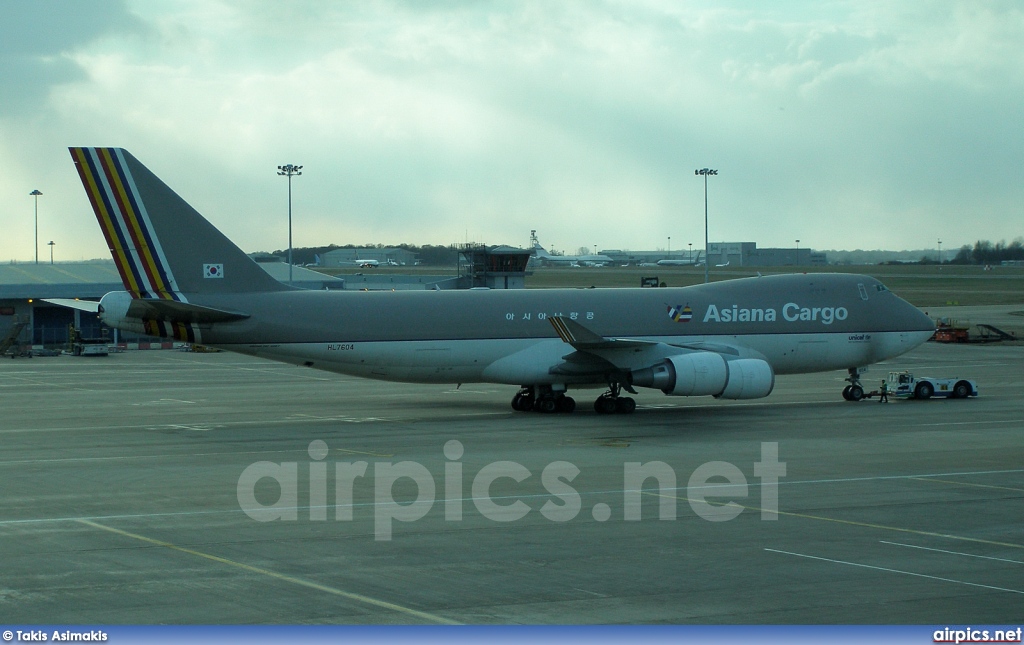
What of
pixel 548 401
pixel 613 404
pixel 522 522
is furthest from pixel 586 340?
pixel 522 522

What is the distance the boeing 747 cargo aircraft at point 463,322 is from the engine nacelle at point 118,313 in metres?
0.05

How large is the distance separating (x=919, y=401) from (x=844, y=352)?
3271 mm

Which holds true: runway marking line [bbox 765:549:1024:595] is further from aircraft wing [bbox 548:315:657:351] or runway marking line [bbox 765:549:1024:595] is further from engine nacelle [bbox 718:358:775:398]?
aircraft wing [bbox 548:315:657:351]

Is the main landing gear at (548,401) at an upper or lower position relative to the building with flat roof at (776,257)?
lower

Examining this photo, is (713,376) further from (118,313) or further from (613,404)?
(118,313)

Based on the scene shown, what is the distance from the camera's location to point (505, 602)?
47.0 feet

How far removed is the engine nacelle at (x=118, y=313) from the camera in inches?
1405

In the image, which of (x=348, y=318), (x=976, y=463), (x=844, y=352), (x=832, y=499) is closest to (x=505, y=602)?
(x=832, y=499)

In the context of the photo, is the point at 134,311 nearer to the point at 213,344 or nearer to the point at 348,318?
the point at 213,344

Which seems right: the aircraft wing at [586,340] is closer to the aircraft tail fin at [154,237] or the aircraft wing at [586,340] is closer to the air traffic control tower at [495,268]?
the aircraft tail fin at [154,237]

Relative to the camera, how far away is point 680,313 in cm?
3966

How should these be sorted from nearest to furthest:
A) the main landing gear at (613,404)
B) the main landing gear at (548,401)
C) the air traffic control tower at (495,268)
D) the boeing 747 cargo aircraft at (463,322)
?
the boeing 747 cargo aircraft at (463,322), the main landing gear at (613,404), the main landing gear at (548,401), the air traffic control tower at (495,268)

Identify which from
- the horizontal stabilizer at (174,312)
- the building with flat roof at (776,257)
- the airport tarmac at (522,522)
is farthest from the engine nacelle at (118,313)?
the building with flat roof at (776,257)

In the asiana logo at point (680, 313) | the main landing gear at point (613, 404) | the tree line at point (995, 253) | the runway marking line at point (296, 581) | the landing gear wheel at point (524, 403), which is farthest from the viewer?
the tree line at point (995, 253)
